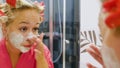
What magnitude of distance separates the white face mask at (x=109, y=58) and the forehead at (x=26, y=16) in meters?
0.55

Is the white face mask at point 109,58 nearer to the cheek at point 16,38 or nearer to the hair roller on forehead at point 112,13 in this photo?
the hair roller on forehead at point 112,13

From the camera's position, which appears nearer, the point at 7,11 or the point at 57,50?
the point at 7,11

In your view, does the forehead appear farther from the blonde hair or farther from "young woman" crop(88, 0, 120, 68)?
"young woman" crop(88, 0, 120, 68)

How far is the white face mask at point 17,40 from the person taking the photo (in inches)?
37.7

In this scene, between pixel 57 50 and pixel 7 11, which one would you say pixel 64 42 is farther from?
pixel 7 11

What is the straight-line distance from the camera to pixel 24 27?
95cm

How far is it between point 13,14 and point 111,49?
61cm

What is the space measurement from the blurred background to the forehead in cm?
75

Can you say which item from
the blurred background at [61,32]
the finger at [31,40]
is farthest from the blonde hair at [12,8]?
the blurred background at [61,32]

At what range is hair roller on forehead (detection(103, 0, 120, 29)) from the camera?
37cm

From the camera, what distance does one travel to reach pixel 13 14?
95 centimetres

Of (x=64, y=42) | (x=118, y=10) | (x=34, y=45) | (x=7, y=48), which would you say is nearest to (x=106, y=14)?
(x=118, y=10)

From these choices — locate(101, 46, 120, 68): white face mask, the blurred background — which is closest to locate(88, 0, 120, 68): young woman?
locate(101, 46, 120, 68): white face mask

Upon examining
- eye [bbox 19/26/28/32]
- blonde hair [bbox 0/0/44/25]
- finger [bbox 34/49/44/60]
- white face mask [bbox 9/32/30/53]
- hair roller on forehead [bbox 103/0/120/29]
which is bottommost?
finger [bbox 34/49/44/60]
